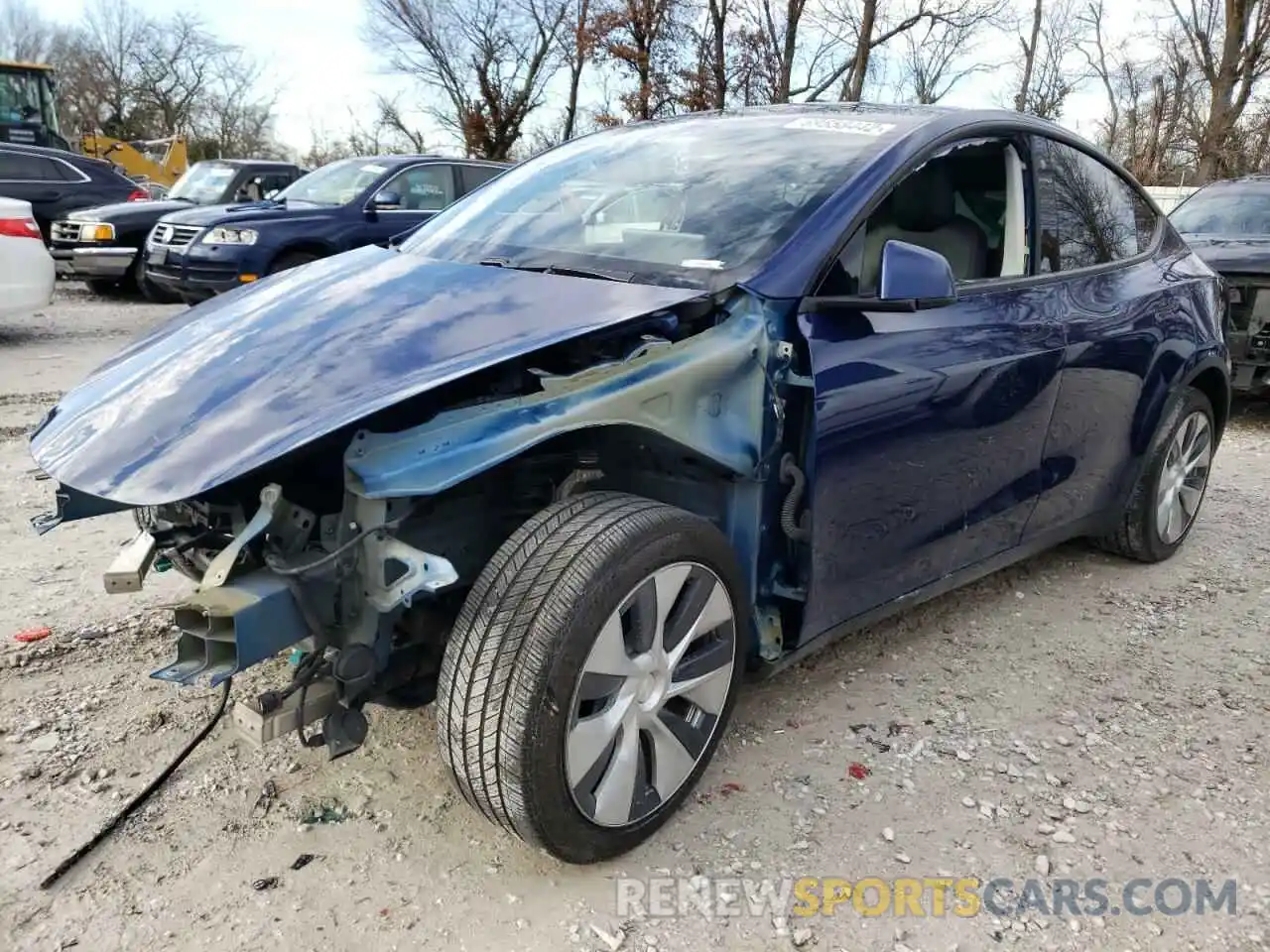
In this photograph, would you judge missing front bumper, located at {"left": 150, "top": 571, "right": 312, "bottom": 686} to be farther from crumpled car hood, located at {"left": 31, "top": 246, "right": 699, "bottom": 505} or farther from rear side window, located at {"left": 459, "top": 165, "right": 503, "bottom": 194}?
rear side window, located at {"left": 459, "top": 165, "right": 503, "bottom": 194}

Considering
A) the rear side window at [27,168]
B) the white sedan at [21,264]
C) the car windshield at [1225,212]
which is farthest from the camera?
the rear side window at [27,168]

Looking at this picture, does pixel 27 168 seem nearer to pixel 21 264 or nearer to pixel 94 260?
pixel 94 260

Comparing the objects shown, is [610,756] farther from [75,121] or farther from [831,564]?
[75,121]

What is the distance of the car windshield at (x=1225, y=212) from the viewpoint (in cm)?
758

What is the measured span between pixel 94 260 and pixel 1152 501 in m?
10.6

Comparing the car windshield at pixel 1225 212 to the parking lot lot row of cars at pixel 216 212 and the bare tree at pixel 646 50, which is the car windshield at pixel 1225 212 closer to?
the parking lot lot row of cars at pixel 216 212

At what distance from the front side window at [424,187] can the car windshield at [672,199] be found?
6.35m

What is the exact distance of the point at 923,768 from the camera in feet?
8.63

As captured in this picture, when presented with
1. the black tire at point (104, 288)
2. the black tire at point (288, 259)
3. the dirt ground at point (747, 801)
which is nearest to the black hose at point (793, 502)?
the dirt ground at point (747, 801)

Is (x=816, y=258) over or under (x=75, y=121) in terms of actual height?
under

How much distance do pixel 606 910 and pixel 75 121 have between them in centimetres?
5502

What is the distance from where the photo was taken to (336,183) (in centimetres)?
926

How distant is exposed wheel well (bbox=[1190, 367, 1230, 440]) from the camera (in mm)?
4105

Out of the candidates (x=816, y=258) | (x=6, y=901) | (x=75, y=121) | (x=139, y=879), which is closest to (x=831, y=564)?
(x=816, y=258)
